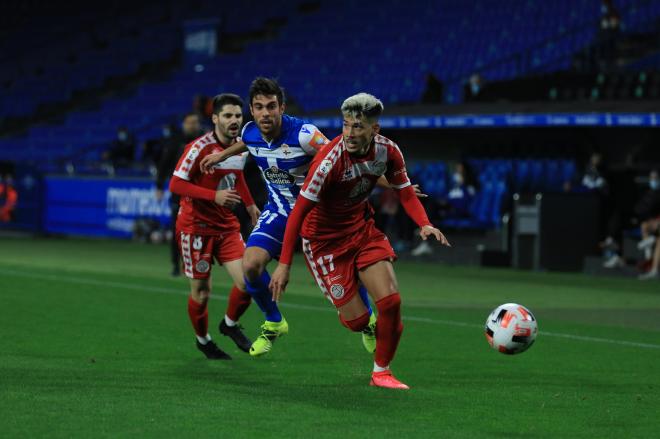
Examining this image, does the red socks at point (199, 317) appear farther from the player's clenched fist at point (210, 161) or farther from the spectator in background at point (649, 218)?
the spectator in background at point (649, 218)

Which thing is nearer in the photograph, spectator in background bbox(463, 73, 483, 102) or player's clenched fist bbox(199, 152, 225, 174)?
player's clenched fist bbox(199, 152, 225, 174)

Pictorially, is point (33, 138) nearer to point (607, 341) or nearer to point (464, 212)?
point (464, 212)

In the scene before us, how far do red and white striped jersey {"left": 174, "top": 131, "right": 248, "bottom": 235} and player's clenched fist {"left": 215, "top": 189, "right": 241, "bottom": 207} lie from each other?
50cm

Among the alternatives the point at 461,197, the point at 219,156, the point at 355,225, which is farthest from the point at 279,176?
the point at 461,197

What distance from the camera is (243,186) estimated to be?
9805mm

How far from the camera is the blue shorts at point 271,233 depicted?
8.93m

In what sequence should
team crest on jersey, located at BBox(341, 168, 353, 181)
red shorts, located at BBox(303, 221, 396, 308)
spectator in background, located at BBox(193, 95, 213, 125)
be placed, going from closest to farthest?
team crest on jersey, located at BBox(341, 168, 353, 181) < red shorts, located at BBox(303, 221, 396, 308) < spectator in background, located at BBox(193, 95, 213, 125)

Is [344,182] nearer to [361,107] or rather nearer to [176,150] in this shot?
[361,107]

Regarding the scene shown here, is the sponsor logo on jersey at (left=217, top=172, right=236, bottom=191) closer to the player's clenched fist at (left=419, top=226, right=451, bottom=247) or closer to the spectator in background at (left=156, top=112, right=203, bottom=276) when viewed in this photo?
the player's clenched fist at (left=419, top=226, right=451, bottom=247)

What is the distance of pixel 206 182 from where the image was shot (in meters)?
9.64

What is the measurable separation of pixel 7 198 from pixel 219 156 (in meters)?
Answer: 21.8

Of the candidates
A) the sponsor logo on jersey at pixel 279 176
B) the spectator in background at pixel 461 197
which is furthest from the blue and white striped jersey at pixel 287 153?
the spectator in background at pixel 461 197

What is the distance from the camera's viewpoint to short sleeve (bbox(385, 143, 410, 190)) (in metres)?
7.92

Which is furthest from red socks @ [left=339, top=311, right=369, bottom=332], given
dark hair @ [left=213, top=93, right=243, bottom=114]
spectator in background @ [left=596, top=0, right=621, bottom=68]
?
spectator in background @ [left=596, top=0, right=621, bottom=68]
